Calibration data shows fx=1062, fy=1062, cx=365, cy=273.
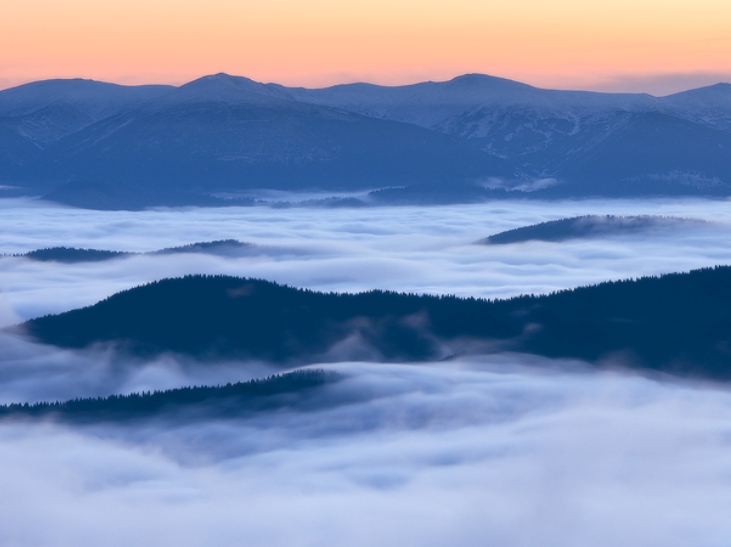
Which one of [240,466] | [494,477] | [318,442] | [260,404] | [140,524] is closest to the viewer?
[140,524]

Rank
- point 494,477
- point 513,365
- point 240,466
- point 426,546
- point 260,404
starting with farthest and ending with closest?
point 513,365, point 260,404, point 240,466, point 494,477, point 426,546

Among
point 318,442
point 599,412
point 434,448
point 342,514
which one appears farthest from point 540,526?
point 599,412

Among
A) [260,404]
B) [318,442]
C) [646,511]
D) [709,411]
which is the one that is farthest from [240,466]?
[709,411]

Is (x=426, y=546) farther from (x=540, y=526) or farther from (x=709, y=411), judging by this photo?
(x=709, y=411)

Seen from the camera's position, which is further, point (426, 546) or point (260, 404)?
point (260, 404)

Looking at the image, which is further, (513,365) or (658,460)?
(513,365)

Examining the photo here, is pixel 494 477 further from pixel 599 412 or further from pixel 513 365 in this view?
pixel 513 365
